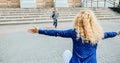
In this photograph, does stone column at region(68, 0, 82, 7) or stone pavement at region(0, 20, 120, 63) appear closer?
stone pavement at region(0, 20, 120, 63)

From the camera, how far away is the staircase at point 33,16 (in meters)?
27.4

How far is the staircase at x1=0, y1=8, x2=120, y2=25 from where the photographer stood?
27.4 meters

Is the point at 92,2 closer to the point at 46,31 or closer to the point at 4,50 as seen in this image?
the point at 4,50

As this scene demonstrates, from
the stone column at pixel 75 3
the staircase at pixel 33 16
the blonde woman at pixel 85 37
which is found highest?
the blonde woman at pixel 85 37

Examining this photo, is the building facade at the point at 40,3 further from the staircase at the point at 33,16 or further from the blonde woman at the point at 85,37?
the blonde woman at the point at 85,37

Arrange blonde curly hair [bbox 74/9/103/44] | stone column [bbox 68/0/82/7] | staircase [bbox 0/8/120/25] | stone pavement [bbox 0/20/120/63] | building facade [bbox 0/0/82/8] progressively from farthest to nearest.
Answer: stone column [bbox 68/0/82/7], building facade [bbox 0/0/82/8], staircase [bbox 0/8/120/25], stone pavement [bbox 0/20/120/63], blonde curly hair [bbox 74/9/103/44]

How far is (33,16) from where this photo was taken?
95.7ft

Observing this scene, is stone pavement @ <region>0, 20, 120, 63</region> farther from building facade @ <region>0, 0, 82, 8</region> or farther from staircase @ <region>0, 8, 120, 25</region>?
building facade @ <region>0, 0, 82, 8</region>

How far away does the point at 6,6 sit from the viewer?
33.2 metres

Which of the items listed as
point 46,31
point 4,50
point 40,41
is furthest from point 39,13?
point 46,31

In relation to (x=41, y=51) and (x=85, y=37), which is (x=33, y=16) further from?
(x=85, y=37)

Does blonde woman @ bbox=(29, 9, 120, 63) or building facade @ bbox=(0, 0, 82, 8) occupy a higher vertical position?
blonde woman @ bbox=(29, 9, 120, 63)

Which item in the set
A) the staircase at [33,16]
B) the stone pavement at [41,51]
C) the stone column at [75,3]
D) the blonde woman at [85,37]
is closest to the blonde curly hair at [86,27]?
the blonde woman at [85,37]

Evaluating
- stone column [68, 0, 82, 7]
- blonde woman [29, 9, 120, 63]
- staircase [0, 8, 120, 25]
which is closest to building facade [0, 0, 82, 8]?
stone column [68, 0, 82, 7]
